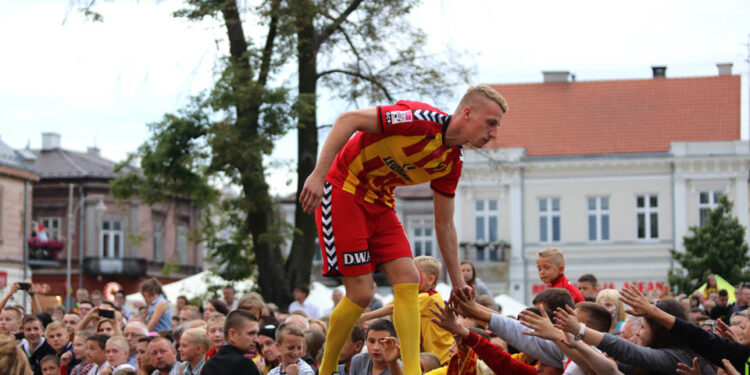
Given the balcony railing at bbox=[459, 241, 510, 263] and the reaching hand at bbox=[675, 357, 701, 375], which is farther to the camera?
the balcony railing at bbox=[459, 241, 510, 263]

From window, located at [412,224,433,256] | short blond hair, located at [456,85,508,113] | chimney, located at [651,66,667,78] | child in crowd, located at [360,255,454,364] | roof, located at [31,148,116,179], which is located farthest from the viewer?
roof, located at [31,148,116,179]

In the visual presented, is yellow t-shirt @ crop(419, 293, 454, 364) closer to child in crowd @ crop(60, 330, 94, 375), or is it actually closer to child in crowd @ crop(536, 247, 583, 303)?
child in crowd @ crop(536, 247, 583, 303)

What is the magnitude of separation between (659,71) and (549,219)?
11351 mm

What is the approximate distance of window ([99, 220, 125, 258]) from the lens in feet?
208

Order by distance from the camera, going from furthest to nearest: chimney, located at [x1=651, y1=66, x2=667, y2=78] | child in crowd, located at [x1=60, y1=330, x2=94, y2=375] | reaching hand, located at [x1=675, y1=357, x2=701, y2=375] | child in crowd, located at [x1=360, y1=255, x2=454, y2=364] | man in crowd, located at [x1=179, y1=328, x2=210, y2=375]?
chimney, located at [x1=651, y1=66, x2=667, y2=78], child in crowd, located at [x1=60, y1=330, x2=94, y2=375], man in crowd, located at [x1=179, y1=328, x2=210, y2=375], child in crowd, located at [x1=360, y1=255, x2=454, y2=364], reaching hand, located at [x1=675, y1=357, x2=701, y2=375]

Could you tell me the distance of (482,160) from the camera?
47.3 meters

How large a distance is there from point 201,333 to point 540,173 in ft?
133

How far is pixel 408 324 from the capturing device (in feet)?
21.6

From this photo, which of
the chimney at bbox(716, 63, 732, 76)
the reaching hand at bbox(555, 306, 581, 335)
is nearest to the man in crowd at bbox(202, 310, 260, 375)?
the reaching hand at bbox(555, 306, 581, 335)

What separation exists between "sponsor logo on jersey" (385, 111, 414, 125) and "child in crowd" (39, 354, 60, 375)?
5.60 meters

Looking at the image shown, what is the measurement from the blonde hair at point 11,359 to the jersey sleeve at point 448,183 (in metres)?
2.79

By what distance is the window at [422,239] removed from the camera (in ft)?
178

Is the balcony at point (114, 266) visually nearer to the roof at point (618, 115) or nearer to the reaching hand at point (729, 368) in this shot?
the roof at point (618, 115)

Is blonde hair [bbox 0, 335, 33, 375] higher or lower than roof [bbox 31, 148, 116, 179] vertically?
lower
